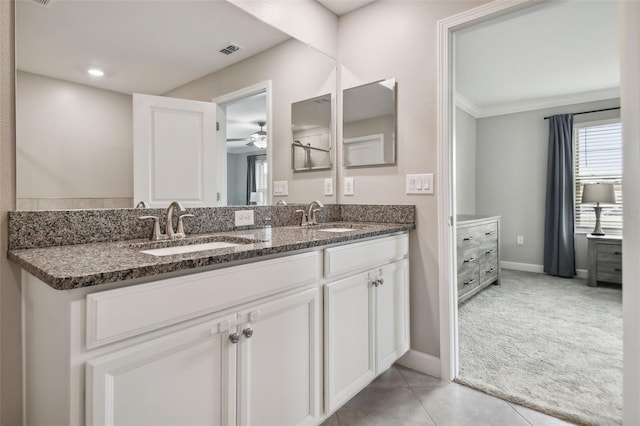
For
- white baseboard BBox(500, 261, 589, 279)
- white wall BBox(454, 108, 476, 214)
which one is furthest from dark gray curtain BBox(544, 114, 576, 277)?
white wall BBox(454, 108, 476, 214)

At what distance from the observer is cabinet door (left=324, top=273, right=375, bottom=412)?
1434 millimetres

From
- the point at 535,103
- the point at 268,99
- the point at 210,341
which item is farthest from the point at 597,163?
the point at 210,341

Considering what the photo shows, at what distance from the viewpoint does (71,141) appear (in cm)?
126

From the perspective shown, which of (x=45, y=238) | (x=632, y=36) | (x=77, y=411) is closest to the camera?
(x=77, y=411)

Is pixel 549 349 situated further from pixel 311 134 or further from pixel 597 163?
pixel 597 163

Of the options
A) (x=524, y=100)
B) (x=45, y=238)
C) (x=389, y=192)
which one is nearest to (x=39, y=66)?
(x=45, y=238)

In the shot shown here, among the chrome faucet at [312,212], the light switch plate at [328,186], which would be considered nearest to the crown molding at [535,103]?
the light switch plate at [328,186]

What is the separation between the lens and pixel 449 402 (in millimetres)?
1731

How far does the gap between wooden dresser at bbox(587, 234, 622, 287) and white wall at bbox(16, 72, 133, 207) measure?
471 cm

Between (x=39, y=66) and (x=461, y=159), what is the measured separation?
4.78 metres

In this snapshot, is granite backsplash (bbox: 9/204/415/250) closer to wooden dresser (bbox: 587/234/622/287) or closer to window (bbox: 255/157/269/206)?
window (bbox: 255/157/269/206)

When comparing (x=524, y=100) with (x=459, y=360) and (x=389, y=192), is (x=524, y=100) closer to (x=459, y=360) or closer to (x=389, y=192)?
(x=389, y=192)

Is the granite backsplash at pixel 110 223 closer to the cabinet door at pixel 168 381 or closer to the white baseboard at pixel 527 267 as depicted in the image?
the cabinet door at pixel 168 381

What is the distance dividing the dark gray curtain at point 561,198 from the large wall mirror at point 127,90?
13.4 ft
